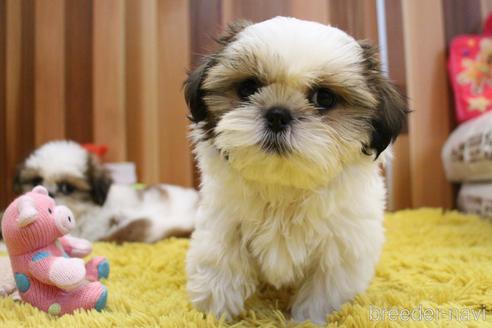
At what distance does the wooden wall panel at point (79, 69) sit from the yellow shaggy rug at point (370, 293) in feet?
3.68

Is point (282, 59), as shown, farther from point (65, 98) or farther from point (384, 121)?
point (65, 98)

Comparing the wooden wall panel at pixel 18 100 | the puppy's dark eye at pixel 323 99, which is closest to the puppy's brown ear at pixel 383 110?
the puppy's dark eye at pixel 323 99

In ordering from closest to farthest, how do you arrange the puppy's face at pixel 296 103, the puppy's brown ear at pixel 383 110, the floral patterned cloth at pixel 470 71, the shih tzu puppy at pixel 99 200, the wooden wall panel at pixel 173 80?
the puppy's face at pixel 296 103 → the puppy's brown ear at pixel 383 110 → the shih tzu puppy at pixel 99 200 → the floral patterned cloth at pixel 470 71 → the wooden wall panel at pixel 173 80

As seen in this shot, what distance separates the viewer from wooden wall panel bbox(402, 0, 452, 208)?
2.96 m

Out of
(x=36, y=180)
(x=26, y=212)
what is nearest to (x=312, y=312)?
(x=26, y=212)

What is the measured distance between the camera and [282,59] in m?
1.12

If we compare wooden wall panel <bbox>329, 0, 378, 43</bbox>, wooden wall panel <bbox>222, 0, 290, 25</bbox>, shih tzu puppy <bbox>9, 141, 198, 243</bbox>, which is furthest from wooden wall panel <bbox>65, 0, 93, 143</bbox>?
wooden wall panel <bbox>329, 0, 378, 43</bbox>

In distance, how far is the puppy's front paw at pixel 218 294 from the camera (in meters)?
1.28

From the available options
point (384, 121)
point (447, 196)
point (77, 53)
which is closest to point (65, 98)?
point (77, 53)

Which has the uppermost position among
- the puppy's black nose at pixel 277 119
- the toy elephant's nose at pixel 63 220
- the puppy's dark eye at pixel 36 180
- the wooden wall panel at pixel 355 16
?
the wooden wall panel at pixel 355 16

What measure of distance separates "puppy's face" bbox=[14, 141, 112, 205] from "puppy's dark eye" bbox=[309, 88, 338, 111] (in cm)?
167

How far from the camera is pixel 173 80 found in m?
2.98

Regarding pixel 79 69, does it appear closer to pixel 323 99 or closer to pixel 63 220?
pixel 63 220

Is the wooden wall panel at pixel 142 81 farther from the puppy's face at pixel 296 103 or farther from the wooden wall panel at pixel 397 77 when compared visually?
the puppy's face at pixel 296 103
